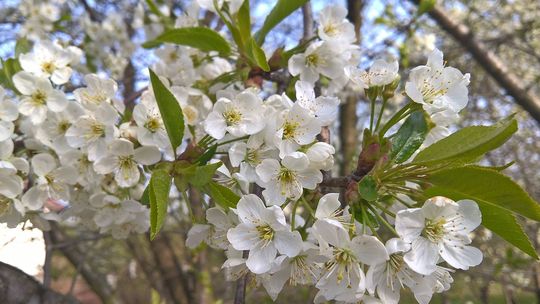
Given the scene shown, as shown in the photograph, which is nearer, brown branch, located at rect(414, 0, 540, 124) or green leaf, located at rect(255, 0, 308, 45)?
green leaf, located at rect(255, 0, 308, 45)

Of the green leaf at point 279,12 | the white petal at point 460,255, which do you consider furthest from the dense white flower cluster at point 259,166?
the green leaf at point 279,12

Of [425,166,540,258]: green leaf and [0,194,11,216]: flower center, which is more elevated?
[425,166,540,258]: green leaf

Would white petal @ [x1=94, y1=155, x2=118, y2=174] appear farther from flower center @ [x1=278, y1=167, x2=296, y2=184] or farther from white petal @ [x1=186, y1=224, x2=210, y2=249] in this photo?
flower center @ [x1=278, y1=167, x2=296, y2=184]

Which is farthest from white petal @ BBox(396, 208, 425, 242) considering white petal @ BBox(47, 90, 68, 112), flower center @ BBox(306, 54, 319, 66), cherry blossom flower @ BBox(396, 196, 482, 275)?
white petal @ BBox(47, 90, 68, 112)

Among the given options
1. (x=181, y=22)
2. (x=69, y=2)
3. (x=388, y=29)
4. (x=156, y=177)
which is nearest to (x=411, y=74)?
(x=156, y=177)

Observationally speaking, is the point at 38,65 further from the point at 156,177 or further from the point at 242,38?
the point at 156,177

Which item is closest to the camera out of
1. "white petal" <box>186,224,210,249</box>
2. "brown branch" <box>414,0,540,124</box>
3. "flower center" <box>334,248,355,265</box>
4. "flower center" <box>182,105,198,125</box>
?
"flower center" <box>334,248,355,265</box>

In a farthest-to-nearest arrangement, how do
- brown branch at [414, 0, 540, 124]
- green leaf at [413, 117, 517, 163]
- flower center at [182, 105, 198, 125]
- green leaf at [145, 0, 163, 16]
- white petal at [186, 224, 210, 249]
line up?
brown branch at [414, 0, 540, 124] → green leaf at [145, 0, 163, 16] → flower center at [182, 105, 198, 125] → white petal at [186, 224, 210, 249] → green leaf at [413, 117, 517, 163]
